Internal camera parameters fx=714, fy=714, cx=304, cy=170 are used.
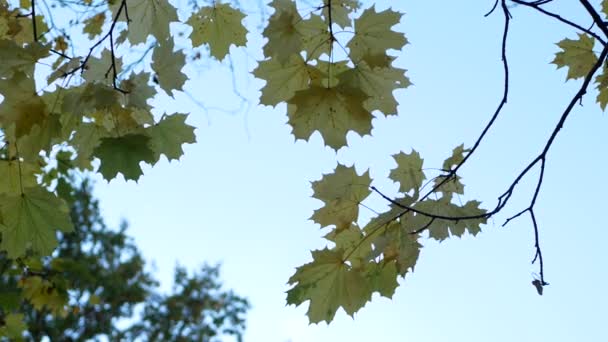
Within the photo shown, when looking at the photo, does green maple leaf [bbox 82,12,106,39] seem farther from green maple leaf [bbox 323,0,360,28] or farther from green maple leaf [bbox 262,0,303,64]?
green maple leaf [bbox 262,0,303,64]

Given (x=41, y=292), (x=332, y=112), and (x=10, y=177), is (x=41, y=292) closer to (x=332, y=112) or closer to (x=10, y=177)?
(x=10, y=177)

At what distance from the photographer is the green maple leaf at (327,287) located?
6.11ft

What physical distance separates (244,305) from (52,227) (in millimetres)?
15596

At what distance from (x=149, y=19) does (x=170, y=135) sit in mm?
381

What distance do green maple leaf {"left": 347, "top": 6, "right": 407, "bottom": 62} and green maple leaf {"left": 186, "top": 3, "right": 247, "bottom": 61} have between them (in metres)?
0.46

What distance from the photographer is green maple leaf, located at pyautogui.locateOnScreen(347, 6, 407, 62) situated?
192 cm

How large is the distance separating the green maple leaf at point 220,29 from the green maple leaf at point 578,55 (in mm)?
1107

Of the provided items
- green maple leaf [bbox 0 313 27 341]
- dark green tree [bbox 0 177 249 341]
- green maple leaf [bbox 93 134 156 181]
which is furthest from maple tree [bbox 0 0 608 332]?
dark green tree [bbox 0 177 249 341]

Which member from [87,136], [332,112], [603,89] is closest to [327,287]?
[332,112]

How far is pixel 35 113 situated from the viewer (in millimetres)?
1723

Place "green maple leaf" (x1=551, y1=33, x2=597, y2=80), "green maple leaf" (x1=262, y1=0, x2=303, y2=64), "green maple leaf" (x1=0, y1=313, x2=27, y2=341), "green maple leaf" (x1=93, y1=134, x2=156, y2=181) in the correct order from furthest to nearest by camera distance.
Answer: "green maple leaf" (x1=0, y1=313, x2=27, y2=341), "green maple leaf" (x1=551, y1=33, x2=597, y2=80), "green maple leaf" (x1=262, y1=0, x2=303, y2=64), "green maple leaf" (x1=93, y1=134, x2=156, y2=181)

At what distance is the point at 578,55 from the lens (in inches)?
95.7

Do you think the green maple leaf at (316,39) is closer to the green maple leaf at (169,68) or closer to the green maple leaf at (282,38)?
the green maple leaf at (282,38)

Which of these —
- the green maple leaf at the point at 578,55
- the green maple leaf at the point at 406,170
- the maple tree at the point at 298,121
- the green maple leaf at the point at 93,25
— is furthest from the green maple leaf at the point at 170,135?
the green maple leaf at the point at 93,25
